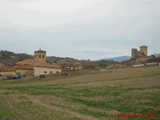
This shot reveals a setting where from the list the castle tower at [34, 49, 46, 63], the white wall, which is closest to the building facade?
the castle tower at [34, 49, 46, 63]

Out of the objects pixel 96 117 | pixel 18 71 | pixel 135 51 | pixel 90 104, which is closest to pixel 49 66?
pixel 18 71

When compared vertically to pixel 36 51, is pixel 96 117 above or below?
below

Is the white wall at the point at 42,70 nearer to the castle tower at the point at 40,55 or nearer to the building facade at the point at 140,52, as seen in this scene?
the castle tower at the point at 40,55

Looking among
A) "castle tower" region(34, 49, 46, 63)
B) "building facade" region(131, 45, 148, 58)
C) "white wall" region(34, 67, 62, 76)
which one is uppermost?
"building facade" region(131, 45, 148, 58)

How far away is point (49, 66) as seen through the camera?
103688mm

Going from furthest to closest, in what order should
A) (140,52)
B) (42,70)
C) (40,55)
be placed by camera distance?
1. (140,52)
2. (40,55)
3. (42,70)

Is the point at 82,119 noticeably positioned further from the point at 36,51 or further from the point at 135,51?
the point at 135,51

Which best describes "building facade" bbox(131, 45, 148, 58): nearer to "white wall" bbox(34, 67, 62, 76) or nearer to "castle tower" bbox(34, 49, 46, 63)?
"castle tower" bbox(34, 49, 46, 63)

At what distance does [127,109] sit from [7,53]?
539ft

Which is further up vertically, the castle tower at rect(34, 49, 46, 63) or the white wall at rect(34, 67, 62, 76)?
the castle tower at rect(34, 49, 46, 63)

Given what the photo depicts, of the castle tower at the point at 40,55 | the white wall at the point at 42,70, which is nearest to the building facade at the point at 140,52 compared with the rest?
the castle tower at the point at 40,55

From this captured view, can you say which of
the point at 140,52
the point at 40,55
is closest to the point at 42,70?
the point at 40,55

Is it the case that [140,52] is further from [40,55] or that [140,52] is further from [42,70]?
[42,70]

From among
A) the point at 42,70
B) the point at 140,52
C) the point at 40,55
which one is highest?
the point at 140,52
